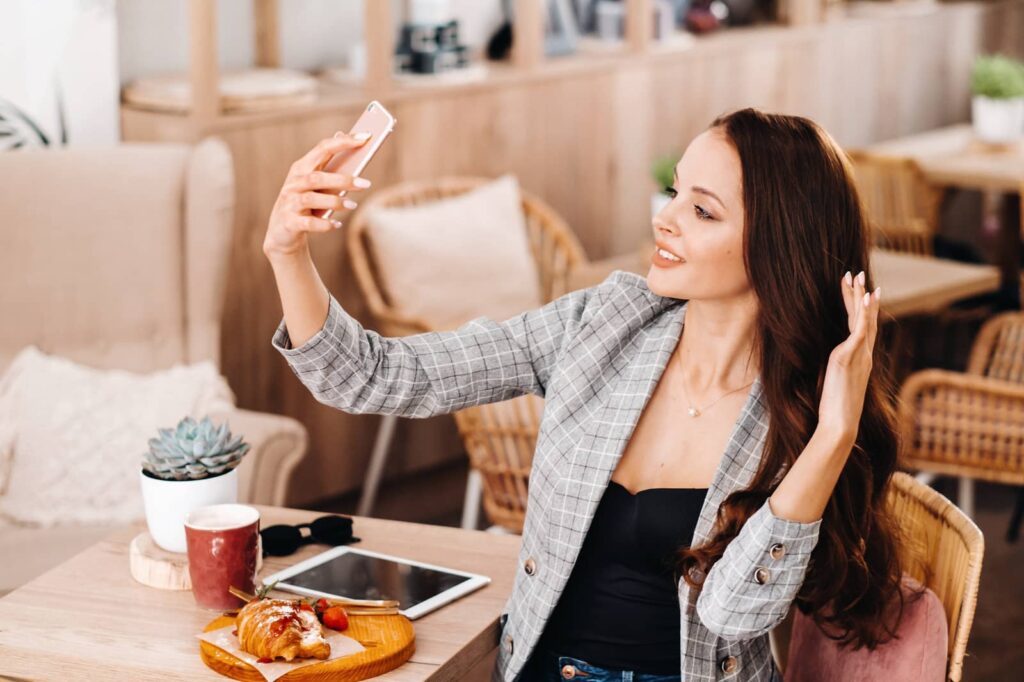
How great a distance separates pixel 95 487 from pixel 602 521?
1.28m

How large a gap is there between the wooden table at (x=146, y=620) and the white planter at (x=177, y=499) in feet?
0.22

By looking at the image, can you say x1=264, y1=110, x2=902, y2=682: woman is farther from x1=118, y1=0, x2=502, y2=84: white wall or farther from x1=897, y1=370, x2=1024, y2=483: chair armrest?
x1=118, y1=0, x2=502, y2=84: white wall

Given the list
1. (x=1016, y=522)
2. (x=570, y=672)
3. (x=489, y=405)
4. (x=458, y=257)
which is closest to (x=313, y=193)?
(x=570, y=672)

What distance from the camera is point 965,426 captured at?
2916 millimetres

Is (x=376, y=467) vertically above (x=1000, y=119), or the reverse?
(x=1000, y=119)

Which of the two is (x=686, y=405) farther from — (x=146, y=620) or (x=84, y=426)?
(x=84, y=426)

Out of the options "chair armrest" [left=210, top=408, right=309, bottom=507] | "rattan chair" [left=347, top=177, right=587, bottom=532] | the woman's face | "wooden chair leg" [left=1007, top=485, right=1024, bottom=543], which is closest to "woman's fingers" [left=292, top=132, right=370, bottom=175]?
the woman's face

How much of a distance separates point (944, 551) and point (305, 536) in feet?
2.60

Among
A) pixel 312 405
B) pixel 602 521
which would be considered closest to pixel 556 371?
pixel 602 521

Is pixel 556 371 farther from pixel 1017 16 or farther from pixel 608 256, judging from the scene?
pixel 1017 16

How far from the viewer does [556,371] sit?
172 cm

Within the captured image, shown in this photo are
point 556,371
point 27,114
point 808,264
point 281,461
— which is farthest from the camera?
point 27,114

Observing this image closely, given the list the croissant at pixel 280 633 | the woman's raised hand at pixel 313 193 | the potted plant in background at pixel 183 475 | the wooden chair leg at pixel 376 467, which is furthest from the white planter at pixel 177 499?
the wooden chair leg at pixel 376 467

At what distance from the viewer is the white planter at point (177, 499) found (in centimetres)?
168
